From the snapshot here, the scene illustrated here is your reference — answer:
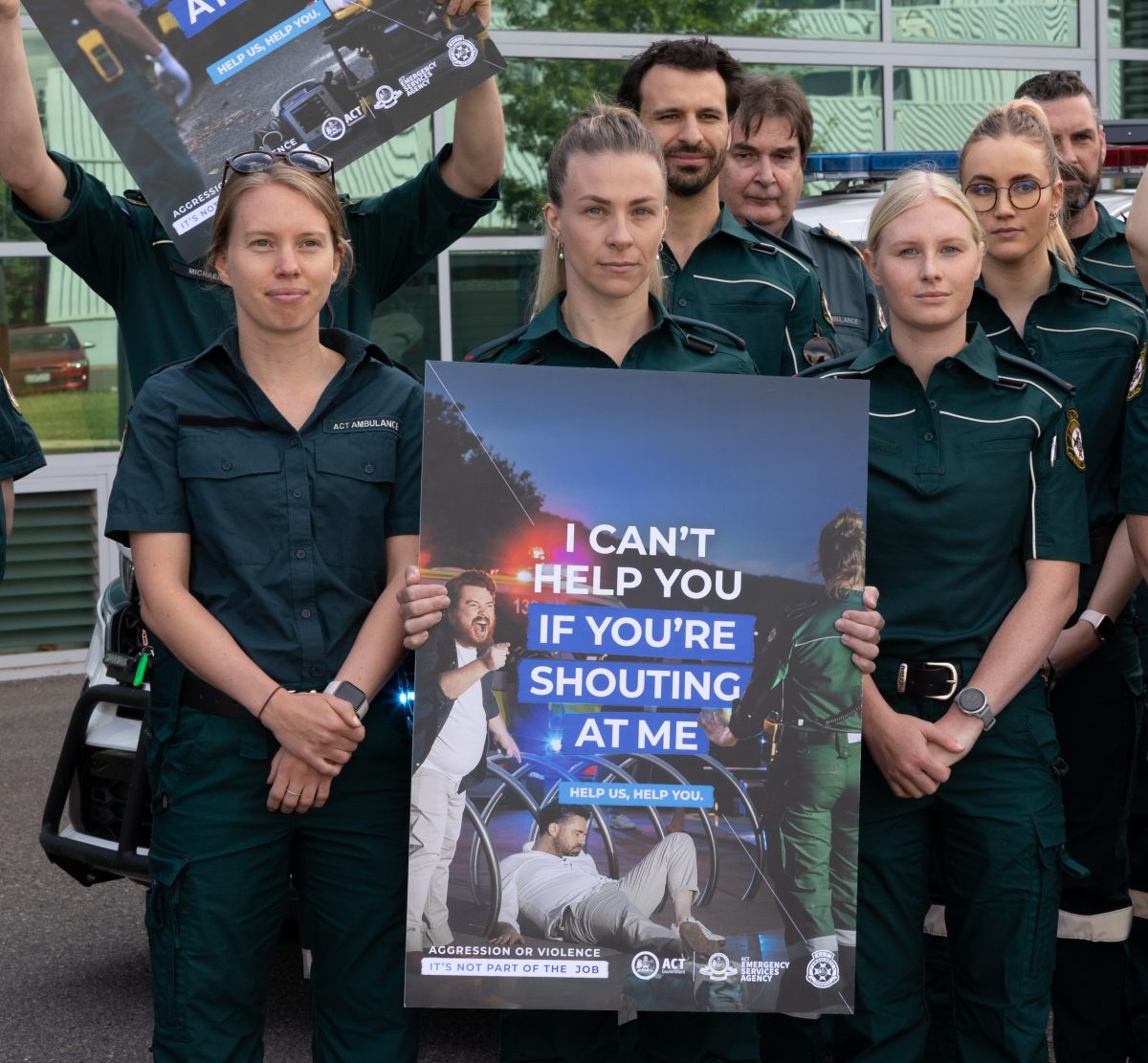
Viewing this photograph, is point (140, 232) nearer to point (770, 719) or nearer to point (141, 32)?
point (141, 32)

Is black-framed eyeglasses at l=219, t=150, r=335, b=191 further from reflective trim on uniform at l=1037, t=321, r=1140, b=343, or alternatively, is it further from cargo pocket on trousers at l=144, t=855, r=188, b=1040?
reflective trim on uniform at l=1037, t=321, r=1140, b=343

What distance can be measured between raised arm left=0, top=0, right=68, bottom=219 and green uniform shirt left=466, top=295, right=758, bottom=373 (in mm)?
1003

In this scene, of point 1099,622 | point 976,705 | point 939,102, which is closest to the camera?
point 976,705

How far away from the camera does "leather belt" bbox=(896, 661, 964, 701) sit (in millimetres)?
3105

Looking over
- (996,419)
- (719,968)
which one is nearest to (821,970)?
(719,968)

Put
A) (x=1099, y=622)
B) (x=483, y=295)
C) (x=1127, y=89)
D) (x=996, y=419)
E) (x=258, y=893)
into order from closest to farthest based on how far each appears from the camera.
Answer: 1. (x=258, y=893)
2. (x=996, y=419)
3. (x=1099, y=622)
4. (x=483, y=295)
5. (x=1127, y=89)

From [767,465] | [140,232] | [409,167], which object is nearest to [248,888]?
[767,465]

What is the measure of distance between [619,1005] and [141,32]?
203 centimetres

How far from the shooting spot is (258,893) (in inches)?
115

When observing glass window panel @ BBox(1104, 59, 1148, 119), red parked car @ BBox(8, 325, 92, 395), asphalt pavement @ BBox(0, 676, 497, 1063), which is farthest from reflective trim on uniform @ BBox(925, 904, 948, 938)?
glass window panel @ BBox(1104, 59, 1148, 119)

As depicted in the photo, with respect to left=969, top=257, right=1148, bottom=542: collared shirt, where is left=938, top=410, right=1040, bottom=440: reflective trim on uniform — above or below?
below

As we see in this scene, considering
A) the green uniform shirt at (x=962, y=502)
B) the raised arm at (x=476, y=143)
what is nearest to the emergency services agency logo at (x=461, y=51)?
the raised arm at (x=476, y=143)

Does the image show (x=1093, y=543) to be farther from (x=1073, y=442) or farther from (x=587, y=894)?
(x=587, y=894)

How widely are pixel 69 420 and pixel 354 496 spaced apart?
624 centimetres
